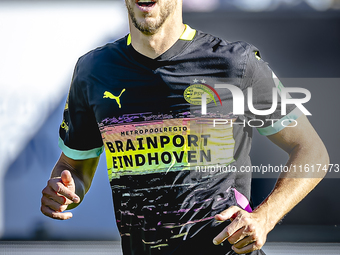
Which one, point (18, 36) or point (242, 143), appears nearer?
point (242, 143)

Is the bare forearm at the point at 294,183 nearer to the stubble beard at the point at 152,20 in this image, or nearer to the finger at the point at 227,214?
the finger at the point at 227,214

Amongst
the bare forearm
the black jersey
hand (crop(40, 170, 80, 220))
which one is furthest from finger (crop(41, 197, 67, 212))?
the bare forearm

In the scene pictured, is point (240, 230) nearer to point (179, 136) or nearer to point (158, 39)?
point (179, 136)

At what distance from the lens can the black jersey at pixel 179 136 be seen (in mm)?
1580

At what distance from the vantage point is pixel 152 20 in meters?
1.58

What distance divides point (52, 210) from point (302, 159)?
2.91 feet

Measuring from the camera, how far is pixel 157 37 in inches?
66.1

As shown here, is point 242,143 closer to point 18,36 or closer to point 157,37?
point 157,37

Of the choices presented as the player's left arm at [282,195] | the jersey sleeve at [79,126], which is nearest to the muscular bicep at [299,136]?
the player's left arm at [282,195]

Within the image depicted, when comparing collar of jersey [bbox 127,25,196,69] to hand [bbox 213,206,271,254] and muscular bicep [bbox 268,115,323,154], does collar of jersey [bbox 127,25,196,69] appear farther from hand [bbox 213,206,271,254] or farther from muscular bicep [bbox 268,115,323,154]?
hand [bbox 213,206,271,254]

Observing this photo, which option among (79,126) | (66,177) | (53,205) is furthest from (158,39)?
(53,205)

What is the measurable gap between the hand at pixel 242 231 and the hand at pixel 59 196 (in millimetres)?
531

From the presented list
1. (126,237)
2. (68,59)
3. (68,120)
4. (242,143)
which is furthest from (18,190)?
(242,143)

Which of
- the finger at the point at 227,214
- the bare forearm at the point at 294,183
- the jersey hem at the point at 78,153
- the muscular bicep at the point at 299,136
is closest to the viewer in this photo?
the finger at the point at 227,214
